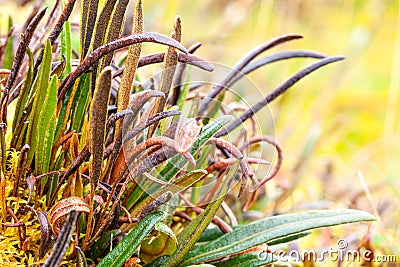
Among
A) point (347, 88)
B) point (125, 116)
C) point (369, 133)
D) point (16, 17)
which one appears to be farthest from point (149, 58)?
point (347, 88)

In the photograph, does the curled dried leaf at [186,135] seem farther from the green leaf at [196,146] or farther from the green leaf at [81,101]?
the green leaf at [81,101]

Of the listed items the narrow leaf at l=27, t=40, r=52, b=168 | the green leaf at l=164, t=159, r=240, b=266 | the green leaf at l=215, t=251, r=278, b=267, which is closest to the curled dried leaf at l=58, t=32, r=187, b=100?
the narrow leaf at l=27, t=40, r=52, b=168

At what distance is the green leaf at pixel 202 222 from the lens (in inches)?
20.0

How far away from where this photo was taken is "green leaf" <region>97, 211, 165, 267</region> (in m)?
0.49

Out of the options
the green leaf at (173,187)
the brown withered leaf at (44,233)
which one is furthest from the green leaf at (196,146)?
the brown withered leaf at (44,233)

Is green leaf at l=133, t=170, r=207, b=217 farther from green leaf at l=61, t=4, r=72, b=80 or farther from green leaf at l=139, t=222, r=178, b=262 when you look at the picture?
green leaf at l=61, t=4, r=72, b=80

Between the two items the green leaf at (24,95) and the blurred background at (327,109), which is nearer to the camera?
the green leaf at (24,95)

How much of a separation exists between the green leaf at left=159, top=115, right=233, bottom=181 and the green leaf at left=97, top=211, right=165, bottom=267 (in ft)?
0.19

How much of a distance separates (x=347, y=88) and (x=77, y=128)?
153 inches

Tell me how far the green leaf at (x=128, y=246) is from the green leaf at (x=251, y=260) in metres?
0.12

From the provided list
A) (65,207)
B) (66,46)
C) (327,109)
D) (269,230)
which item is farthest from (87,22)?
(327,109)

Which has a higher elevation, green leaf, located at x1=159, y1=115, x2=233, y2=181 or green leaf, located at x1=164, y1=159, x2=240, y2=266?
green leaf, located at x1=159, y1=115, x2=233, y2=181

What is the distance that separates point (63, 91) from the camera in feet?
1.77

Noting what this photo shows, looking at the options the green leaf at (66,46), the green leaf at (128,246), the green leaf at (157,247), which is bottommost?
the green leaf at (157,247)
